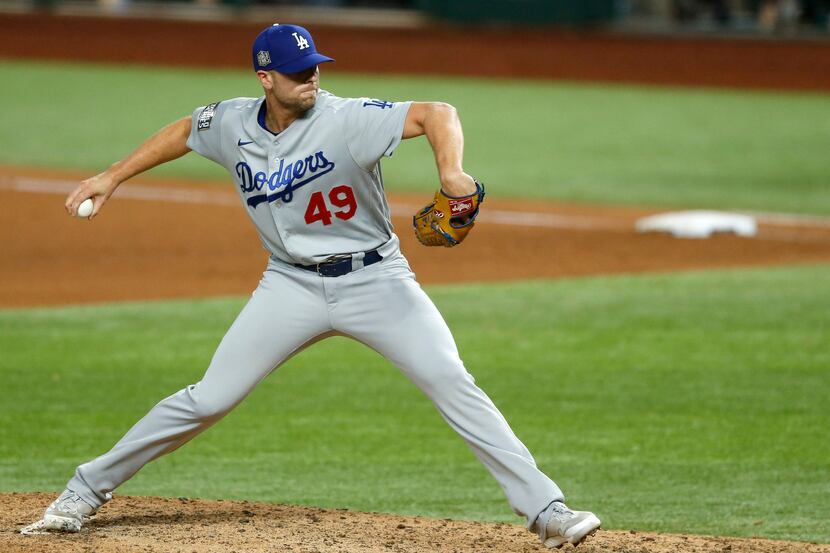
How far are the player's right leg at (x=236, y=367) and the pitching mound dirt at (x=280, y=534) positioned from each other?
0.78 ft

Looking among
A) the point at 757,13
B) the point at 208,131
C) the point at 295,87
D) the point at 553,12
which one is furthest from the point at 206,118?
the point at 757,13

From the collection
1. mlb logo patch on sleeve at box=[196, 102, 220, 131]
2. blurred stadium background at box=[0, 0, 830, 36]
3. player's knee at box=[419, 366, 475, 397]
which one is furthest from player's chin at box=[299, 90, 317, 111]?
blurred stadium background at box=[0, 0, 830, 36]

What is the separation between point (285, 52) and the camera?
185 inches

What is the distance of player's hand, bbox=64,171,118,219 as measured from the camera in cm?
508

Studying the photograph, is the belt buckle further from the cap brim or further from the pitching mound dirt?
the pitching mound dirt

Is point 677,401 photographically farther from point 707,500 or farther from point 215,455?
point 215,455

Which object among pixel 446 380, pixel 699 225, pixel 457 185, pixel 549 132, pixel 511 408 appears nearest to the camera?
pixel 457 185

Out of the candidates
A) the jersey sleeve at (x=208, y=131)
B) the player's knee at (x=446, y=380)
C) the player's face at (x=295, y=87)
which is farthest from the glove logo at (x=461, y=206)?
the jersey sleeve at (x=208, y=131)

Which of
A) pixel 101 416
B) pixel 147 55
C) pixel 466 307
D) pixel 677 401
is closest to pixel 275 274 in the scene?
Result: pixel 101 416

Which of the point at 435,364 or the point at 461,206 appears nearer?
the point at 461,206

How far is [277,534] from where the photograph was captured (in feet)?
16.7

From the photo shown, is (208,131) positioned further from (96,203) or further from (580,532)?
(580,532)

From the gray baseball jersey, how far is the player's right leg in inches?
5.4

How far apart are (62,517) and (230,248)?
786 cm
